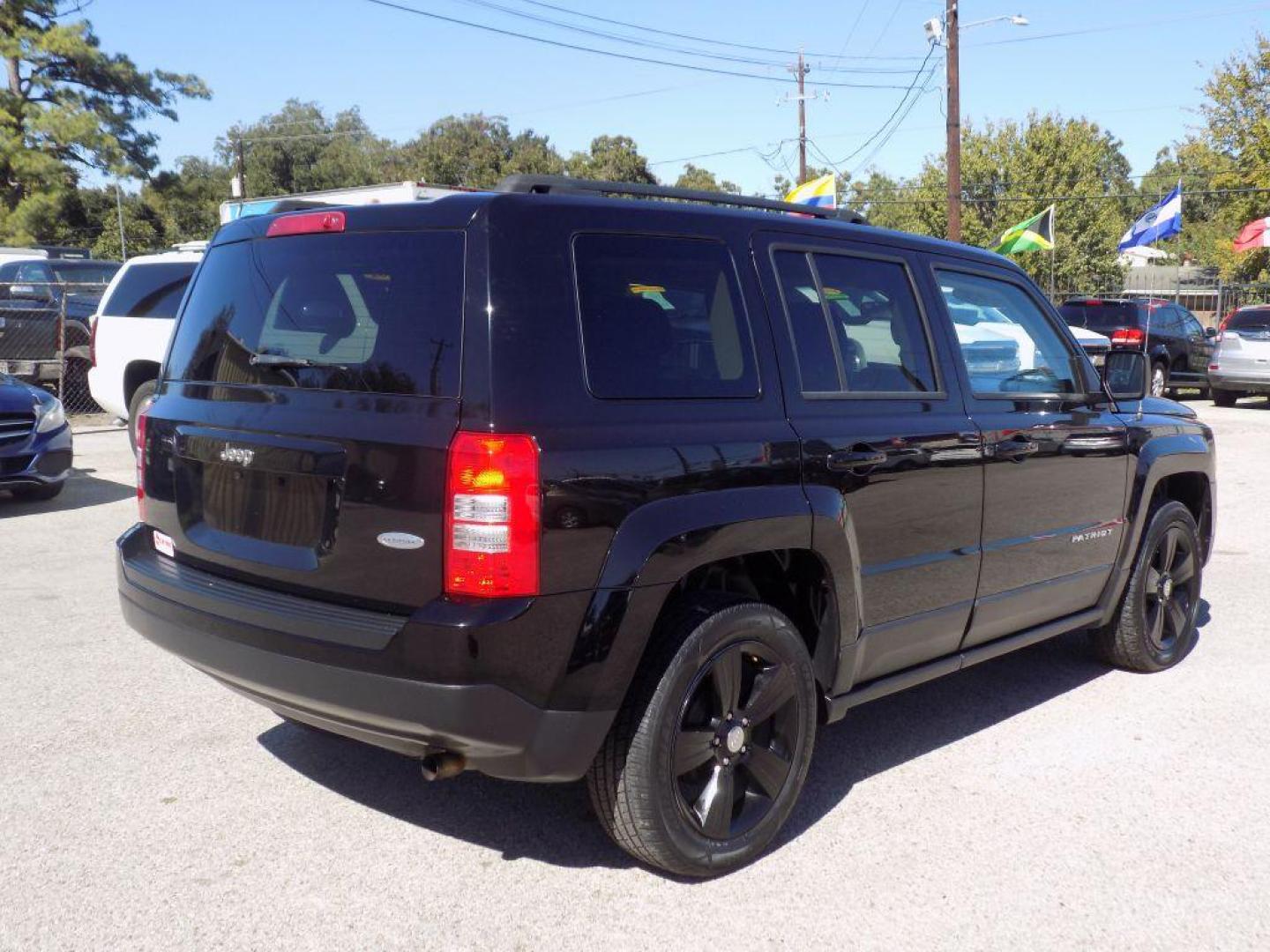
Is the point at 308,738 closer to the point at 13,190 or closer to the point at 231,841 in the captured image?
the point at 231,841

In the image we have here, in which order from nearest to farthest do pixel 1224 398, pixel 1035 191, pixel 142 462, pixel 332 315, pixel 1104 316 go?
pixel 332 315 < pixel 142 462 < pixel 1104 316 < pixel 1224 398 < pixel 1035 191

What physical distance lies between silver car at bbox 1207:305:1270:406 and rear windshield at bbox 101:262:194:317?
646 inches

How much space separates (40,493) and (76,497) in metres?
0.27

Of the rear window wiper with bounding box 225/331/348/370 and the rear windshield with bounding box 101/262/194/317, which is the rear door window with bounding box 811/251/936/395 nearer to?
the rear window wiper with bounding box 225/331/348/370

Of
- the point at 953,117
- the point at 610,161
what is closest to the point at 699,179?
the point at 610,161

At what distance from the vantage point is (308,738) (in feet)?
14.1

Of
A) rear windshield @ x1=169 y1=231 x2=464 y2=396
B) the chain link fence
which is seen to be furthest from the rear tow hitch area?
the chain link fence

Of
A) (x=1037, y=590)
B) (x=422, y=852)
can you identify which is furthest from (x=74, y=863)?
(x=1037, y=590)

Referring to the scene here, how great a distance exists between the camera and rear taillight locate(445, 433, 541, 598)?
2.80m

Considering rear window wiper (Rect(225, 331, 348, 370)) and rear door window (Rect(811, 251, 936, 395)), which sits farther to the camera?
rear door window (Rect(811, 251, 936, 395))

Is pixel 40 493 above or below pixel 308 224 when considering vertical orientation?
below

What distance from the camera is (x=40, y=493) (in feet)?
31.5

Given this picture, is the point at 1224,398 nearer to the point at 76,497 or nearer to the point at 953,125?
the point at 953,125

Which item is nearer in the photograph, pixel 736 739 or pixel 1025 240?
pixel 736 739
